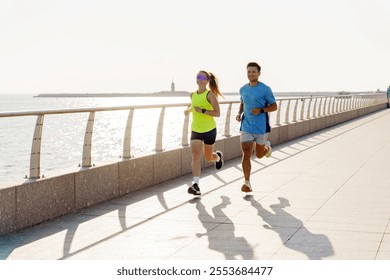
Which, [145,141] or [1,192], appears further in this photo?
[145,141]

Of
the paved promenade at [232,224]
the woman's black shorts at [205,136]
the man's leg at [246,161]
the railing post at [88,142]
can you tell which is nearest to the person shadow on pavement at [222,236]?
the paved promenade at [232,224]

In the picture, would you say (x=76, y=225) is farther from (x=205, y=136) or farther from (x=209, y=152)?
(x=209, y=152)

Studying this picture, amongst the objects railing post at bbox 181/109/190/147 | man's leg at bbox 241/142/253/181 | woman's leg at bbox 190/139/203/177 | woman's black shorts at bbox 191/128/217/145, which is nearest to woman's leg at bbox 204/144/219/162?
woman's black shorts at bbox 191/128/217/145

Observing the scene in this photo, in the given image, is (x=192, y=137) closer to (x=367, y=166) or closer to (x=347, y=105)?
(x=367, y=166)

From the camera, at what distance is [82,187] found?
9.36 metres

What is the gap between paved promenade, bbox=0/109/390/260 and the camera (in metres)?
6.77

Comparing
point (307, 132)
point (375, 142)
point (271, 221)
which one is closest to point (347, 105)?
point (307, 132)

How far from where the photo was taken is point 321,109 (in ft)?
102

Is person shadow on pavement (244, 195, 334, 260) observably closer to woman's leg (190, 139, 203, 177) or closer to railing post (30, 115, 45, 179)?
Result: woman's leg (190, 139, 203, 177)

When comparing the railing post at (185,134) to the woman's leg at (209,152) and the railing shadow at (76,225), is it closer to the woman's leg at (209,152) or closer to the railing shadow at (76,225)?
the woman's leg at (209,152)

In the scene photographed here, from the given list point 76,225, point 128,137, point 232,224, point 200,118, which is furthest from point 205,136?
point 76,225

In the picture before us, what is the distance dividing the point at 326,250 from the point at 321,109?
24.8 metres

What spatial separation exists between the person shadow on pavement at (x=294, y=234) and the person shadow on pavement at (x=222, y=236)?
0.43 metres

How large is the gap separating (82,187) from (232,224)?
2275 mm
